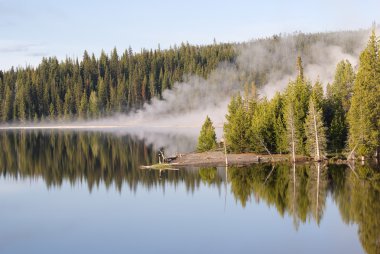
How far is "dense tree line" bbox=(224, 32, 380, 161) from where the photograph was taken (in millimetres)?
80750

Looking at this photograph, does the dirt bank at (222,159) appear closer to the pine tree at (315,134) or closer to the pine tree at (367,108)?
the pine tree at (315,134)

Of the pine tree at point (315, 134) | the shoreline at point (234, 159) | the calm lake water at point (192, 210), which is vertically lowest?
the calm lake water at point (192, 210)

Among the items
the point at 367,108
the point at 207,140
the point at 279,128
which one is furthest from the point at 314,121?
the point at 207,140

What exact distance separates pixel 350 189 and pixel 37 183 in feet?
133

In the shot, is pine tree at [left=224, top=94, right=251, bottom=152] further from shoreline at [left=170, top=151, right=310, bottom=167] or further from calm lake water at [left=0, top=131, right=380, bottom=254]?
calm lake water at [left=0, top=131, right=380, bottom=254]

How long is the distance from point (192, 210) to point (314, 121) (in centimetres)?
3453

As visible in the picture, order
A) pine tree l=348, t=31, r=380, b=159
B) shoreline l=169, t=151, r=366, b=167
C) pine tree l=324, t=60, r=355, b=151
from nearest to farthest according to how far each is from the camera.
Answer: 1. pine tree l=348, t=31, r=380, b=159
2. shoreline l=169, t=151, r=366, b=167
3. pine tree l=324, t=60, r=355, b=151

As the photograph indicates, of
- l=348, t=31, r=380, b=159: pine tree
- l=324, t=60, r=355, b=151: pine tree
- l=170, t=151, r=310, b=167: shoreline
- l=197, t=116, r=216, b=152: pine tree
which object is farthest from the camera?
l=197, t=116, r=216, b=152: pine tree

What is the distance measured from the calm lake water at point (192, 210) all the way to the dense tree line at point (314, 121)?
763cm

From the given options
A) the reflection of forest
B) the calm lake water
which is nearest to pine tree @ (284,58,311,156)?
the calm lake water

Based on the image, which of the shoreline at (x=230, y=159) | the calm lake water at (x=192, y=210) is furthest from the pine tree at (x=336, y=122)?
the calm lake water at (x=192, y=210)

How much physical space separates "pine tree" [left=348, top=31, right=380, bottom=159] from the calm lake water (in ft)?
25.1

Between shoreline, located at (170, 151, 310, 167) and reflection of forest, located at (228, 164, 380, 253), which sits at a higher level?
shoreline, located at (170, 151, 310, 167)

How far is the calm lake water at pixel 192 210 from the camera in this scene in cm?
4106
